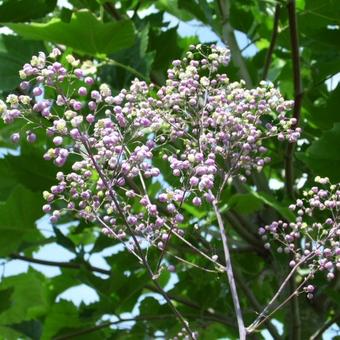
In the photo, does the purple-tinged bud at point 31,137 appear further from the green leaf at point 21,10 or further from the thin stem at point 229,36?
the thin stem at point 229,36

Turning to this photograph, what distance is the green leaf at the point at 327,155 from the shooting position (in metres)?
1.57

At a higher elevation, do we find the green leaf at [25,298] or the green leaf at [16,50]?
the green leaf at [16,50]

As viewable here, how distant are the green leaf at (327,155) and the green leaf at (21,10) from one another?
736 millimetres

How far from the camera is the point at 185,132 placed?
112 centimetres

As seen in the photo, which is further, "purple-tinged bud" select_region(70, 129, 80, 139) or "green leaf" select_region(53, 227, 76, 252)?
"green leaf" select_region(53, 227, 76, 252)

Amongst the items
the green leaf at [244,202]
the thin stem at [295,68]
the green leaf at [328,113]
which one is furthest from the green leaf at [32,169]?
the green leaf at [328,113]

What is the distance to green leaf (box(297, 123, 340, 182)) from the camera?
1571mm

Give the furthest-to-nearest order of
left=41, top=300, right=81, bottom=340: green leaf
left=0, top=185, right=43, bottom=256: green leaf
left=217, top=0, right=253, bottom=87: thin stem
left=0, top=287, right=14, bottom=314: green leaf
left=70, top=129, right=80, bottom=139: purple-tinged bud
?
left=41, top=300, right=81, bottom=340: green leaf
left=217, top=0, right=253, bottom=87: thin stem
left=0, top=287, right=14, bottom=314: green leaf
left=0, top=185, right=43, bottom=256: green leaf
left=70, top=129, right=80, bottom=139: purple-tinged bud

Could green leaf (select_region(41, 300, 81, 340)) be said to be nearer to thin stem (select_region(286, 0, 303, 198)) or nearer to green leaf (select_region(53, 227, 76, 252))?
green leaf (select_region(53, 227, 76, 252))

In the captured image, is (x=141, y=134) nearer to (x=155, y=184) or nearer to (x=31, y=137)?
(x=31, y=137)

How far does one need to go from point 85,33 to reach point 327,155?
602 millimetres

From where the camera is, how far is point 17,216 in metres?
1.86

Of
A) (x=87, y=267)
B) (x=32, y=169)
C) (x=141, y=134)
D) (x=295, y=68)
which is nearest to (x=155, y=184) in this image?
(x=87, y=267)

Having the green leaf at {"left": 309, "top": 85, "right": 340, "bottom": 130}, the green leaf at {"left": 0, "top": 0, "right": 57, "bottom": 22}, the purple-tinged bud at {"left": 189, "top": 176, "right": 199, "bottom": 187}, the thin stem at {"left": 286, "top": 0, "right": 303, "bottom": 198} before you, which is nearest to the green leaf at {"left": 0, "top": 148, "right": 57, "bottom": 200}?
the green leaf at {"left": 0, "top": 0, "right": 57, "bottom": 22}
